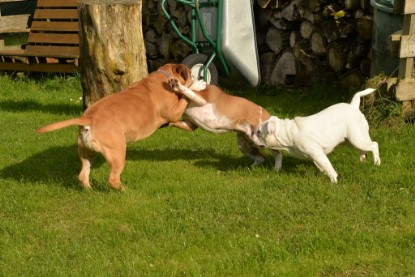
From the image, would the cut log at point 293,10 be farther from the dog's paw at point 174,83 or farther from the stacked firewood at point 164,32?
the dog's paw at point 174,83

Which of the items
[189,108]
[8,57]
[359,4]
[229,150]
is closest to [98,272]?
[189,108]

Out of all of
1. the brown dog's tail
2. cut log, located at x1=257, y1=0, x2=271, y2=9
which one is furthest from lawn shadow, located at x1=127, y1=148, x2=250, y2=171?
cut log, located at x1=257, y1=0, x2=271, y2=9

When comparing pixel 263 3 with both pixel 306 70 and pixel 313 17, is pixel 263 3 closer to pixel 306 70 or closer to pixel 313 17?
pixel 313 17

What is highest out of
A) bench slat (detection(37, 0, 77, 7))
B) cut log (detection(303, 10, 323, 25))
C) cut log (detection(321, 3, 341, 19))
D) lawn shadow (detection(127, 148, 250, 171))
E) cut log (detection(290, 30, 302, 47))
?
cut log (detection(321, 3, 341, 19))

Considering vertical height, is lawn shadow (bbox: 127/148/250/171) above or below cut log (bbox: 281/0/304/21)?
below

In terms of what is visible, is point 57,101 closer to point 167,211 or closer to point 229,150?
point 229,150

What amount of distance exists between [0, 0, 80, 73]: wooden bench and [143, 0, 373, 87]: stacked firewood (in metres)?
1.57

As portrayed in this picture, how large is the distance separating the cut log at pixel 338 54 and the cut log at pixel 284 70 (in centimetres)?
87

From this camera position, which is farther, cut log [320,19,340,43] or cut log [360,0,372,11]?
cut log [320,19,340,43]

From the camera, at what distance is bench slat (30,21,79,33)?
42.4ft

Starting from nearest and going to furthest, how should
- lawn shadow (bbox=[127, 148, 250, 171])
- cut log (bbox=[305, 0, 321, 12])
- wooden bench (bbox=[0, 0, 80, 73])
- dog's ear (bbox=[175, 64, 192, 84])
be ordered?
dog's ear (bbox=[175, 64, 192, 84])
lawn shadow (bbox=[127, 148, 250, 171])
cut log (bbox=[305, 0, 321, 12])
wooden bench (bbox=[0, 0, 80, 73])

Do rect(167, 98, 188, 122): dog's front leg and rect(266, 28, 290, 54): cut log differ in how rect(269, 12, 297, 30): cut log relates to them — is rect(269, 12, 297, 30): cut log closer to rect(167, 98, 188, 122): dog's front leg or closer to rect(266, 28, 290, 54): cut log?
rect(266, 28, 290, 54): cut log

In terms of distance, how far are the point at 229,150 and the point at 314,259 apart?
3.17 m

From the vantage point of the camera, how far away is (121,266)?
5.23m
